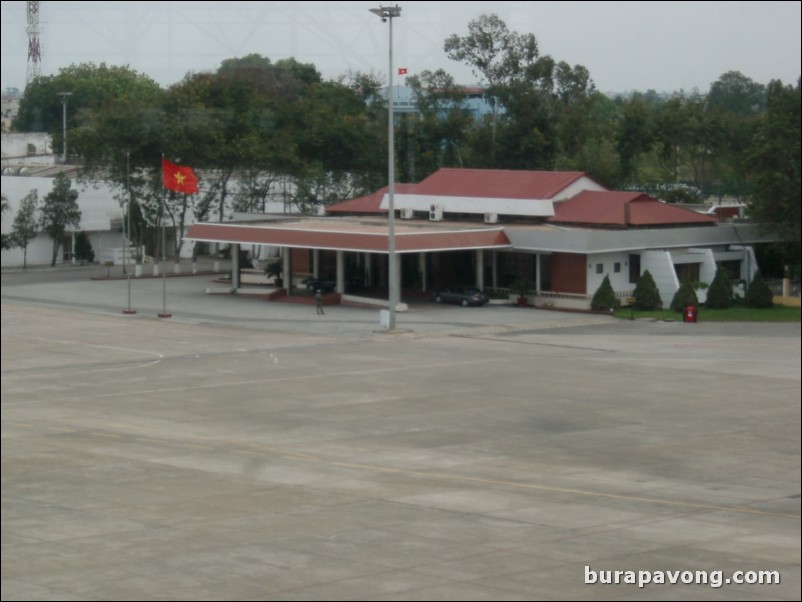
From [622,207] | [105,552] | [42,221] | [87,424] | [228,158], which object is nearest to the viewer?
[105,552]

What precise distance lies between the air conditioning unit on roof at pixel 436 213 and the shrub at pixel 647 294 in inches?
380

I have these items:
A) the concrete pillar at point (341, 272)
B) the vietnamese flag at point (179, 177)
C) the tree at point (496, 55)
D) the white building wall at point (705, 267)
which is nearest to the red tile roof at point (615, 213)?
the white building wall at point (705, 267)

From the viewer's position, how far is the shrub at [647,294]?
181 feet

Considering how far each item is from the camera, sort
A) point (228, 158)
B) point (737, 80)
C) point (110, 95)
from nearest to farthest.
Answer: point (110, 95)
point (737, 80)
point (228, 158)

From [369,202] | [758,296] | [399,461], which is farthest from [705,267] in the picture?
[399,461]

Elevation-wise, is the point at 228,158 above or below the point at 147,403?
above

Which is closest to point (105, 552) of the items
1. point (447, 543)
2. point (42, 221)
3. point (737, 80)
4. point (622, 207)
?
point (447, 543)

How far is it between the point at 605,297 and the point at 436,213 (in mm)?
9175

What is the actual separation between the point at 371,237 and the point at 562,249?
28.2ft

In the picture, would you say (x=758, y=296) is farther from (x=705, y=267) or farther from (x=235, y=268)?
(x=235, y=268)

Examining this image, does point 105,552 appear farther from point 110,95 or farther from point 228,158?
point 228,158

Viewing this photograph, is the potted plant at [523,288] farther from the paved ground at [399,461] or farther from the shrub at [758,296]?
the shrub at [758,296]

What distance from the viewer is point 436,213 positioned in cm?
5231

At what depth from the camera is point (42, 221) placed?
187ft
